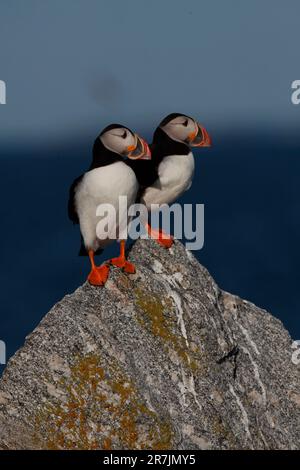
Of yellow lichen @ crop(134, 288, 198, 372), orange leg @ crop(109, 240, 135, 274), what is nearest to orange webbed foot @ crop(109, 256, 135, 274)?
orange leg @ crop(109, 240, 135, 274)

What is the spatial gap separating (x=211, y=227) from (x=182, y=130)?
301 ft

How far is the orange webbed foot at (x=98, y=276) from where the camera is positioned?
62.8ft

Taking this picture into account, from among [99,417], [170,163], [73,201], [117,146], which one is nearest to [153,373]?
[99,417]

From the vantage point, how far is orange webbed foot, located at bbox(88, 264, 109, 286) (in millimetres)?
19156

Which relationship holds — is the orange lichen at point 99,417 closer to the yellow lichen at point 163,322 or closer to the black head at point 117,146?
the yellow lichen at point 163,322

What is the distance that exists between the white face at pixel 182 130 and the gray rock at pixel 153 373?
268 cm

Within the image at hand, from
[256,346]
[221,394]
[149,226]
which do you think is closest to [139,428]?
[221,394]

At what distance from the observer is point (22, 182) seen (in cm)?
13125

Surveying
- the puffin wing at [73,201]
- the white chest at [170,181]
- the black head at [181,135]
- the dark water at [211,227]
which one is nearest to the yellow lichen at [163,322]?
the puffin wing at [73,201]

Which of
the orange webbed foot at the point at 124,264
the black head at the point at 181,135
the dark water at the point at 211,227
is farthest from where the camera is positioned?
the dark water at the point at 211,227

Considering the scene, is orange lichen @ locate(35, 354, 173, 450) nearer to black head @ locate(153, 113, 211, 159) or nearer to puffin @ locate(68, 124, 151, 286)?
puffin @ locate(68, 124, 151, 286)

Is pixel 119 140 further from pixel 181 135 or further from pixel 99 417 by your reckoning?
pixel 99 417

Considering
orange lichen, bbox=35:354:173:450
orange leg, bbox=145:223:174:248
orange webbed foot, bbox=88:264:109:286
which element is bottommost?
orange lichen, bbox=35:354:173:450

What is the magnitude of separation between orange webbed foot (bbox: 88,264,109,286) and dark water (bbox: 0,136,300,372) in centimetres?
6057
